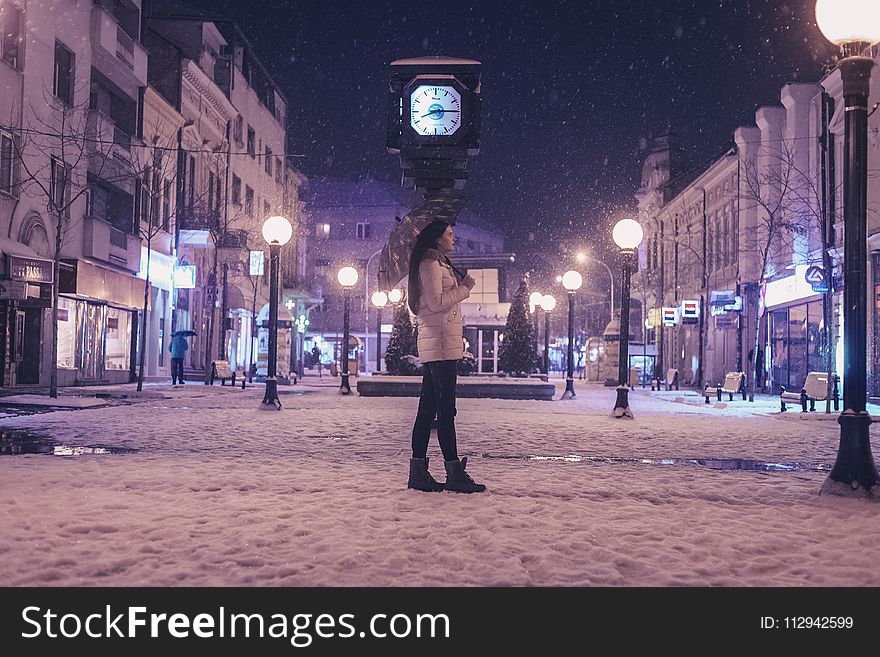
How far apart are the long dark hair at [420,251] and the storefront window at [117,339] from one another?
79.1 feet

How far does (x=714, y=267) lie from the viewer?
41375 millimetres

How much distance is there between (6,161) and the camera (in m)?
21.1

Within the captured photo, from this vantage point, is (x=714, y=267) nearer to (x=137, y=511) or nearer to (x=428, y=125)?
(x=428, y=125)

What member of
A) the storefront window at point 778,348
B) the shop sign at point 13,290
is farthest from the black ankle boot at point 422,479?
the storefront window at point 778,348

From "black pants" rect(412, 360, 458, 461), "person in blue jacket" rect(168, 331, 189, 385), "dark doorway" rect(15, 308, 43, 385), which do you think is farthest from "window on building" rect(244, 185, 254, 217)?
"black pants" rect(412, 360, 458, 461)

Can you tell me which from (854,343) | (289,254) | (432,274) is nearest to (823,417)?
(854,343)

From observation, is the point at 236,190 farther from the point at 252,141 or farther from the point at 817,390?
the point at 817,390

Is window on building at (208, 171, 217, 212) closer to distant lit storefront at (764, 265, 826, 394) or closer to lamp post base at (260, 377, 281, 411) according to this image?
distant lit storefront at (764, 265, 826, 394)

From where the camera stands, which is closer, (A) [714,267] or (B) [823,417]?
(B) [823,417]

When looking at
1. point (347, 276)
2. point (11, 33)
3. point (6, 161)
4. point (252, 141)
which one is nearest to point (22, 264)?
point (6, 161)

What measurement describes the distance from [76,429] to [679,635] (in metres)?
9.46

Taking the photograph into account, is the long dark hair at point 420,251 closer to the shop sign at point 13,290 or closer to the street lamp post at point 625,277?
the street lamp post at point 625,277

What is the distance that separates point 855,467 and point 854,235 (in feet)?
5.68

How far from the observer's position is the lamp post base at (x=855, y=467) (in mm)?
6164
